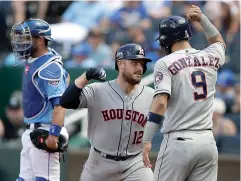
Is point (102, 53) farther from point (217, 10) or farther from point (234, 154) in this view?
point (234, 154)

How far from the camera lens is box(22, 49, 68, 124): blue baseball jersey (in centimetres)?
722

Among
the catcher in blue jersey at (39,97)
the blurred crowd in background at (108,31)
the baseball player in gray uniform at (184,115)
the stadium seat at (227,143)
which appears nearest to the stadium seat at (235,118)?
the blurred crowd in background at (108,31)

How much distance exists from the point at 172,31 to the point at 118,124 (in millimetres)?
1103

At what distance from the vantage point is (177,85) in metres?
6.30

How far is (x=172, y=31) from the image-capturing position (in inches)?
254

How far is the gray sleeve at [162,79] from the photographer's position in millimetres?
6156

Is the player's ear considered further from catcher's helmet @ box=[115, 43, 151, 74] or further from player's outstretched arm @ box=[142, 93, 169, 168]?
player's outstretched arm @ box=[142, 93, 169, 168]

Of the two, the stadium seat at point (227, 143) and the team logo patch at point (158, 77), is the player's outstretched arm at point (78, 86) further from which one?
Result: the stadium seat at point (227, 143)

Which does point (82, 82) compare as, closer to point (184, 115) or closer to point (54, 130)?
point (54, 130)

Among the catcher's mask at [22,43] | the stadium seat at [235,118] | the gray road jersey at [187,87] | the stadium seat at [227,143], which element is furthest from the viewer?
the stadium seat at [235,118]

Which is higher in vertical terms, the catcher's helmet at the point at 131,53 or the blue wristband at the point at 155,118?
the catcher's helmet at the point at 131,53

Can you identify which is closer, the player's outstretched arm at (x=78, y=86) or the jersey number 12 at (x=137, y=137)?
the player's outstretched arm at (x=78, y=86)

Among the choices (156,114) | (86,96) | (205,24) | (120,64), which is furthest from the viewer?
(120,64)

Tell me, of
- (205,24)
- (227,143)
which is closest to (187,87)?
(205,24)
